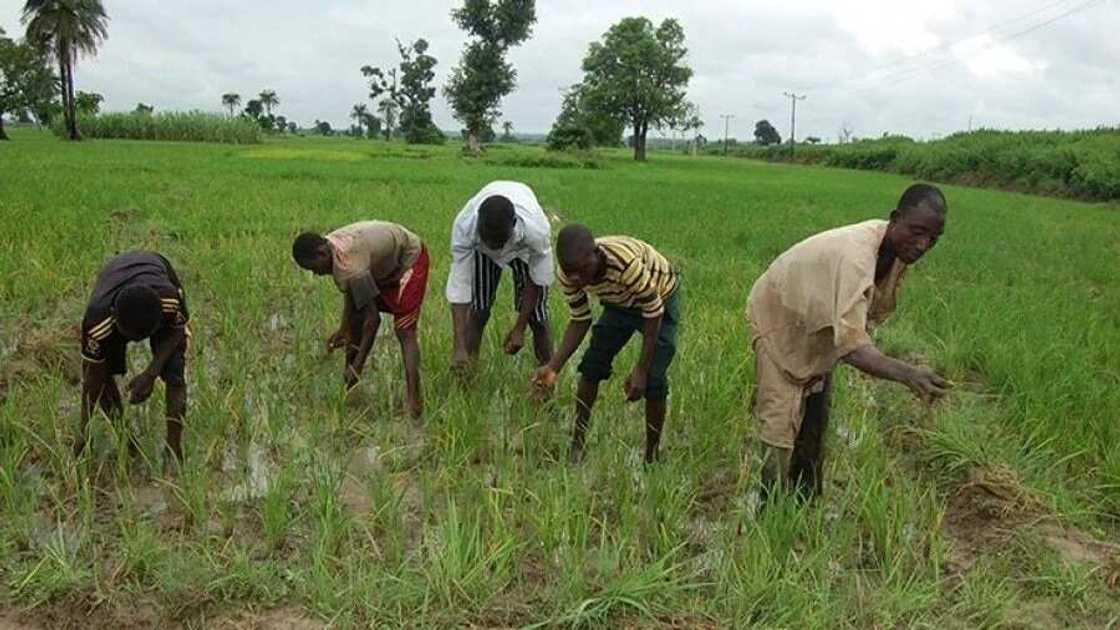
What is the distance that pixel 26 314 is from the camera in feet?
17.1

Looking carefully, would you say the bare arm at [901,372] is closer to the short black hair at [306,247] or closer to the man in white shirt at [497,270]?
the man in white shirt at [497,270]

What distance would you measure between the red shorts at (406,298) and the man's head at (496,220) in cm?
66

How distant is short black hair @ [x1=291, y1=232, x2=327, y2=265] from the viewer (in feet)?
11.7

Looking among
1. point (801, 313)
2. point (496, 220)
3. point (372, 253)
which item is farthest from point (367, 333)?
point (801, 313)

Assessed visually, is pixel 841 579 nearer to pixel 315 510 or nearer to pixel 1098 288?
pixel 315 510

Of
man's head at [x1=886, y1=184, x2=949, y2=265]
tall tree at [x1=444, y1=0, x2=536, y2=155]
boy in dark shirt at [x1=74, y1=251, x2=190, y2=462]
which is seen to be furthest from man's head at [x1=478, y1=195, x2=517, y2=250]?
tall tree at [x1=444, y1=0, x2=536, y2=155]

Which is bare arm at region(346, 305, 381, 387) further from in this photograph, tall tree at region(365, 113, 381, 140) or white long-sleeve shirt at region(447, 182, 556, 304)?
tall tree at region(365, 113, 381, 140)

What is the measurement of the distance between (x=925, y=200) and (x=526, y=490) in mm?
1650

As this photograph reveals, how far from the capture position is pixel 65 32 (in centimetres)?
3478

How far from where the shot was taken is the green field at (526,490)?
2.47 meters

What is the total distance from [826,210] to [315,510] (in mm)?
13812

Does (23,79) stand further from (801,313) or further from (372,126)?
(801,313)

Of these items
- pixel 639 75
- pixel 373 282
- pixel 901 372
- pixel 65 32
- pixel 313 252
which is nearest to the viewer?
pixel 901 372

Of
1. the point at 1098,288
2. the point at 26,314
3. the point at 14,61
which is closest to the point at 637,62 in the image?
the point at 14,61
